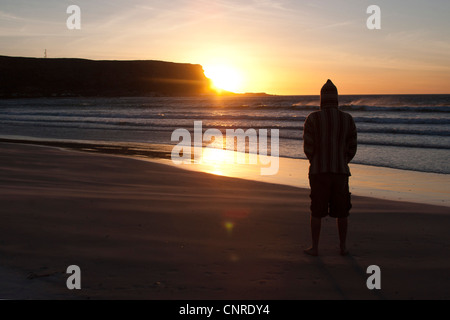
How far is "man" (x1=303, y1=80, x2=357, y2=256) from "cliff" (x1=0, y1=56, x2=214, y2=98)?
120274mm

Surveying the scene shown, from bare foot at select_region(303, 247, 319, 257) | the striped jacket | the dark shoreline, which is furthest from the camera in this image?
the dark shoreline

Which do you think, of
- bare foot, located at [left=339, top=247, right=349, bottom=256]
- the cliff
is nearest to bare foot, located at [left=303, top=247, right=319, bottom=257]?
bare foot, located at [left=339, top=247, right=349, bottom=256]

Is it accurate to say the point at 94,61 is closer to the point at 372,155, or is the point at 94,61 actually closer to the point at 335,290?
the point at 372,155

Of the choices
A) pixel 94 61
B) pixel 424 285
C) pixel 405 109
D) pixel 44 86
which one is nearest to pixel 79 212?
pixel 424 285

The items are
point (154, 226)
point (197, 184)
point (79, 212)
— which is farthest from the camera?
point (197, 184)

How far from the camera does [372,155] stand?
14.9 meters

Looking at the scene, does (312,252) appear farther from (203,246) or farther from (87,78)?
(87,78)

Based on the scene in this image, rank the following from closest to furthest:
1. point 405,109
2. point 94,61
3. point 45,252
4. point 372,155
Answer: point 45,252, point 372,155, point 405,109, point 94,61

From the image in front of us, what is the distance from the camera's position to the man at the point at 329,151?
14.9 feet

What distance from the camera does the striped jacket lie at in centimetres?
452

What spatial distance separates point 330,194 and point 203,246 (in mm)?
1478

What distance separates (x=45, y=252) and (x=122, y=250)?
75cm

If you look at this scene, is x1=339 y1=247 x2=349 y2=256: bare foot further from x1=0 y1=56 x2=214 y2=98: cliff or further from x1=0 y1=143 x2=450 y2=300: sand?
x1=0 y1=56 x2=214 y2=98: cliff

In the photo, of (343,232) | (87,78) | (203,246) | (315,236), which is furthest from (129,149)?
(87,78)
